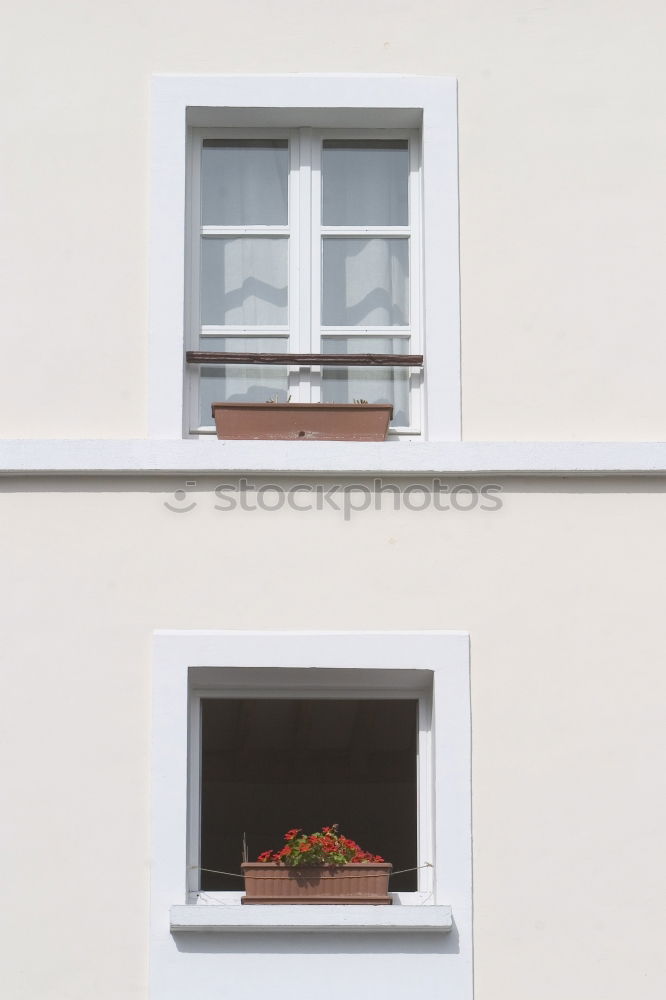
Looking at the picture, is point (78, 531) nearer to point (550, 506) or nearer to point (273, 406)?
point (273, 406)

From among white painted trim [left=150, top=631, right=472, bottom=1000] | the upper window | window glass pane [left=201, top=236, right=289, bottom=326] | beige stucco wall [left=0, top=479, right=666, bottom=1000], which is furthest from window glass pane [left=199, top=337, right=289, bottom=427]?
white painted trim [left=150, top=631, right=472, bottom=1000]

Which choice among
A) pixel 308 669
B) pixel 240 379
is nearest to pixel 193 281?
pixel 240 379

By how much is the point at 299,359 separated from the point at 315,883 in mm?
2493

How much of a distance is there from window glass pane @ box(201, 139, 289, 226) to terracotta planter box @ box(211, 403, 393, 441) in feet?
3.56

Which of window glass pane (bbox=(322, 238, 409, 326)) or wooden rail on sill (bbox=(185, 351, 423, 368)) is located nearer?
wooden rail on sill (bbox=(185, 351, 423, 368))

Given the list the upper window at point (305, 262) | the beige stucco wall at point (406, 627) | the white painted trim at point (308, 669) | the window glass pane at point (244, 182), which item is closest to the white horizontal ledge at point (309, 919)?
the white painted trim at point (308, 669)

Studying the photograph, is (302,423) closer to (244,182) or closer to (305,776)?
(244,182)

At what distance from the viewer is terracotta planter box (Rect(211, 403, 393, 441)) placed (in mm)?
7320

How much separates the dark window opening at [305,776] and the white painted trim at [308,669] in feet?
0.84

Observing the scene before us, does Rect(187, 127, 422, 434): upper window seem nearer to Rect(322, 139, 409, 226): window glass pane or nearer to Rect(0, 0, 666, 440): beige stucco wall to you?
Rect(322, 139, 409, 226): window glass pane

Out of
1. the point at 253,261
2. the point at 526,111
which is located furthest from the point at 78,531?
the point at 526,111

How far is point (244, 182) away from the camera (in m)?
7.82

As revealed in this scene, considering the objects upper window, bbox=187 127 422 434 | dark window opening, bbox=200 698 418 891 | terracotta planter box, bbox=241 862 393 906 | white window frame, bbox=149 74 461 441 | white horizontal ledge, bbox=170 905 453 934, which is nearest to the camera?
white horizontal ledge, bbox=170 905 453 934

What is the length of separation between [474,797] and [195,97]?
11.8 feet
